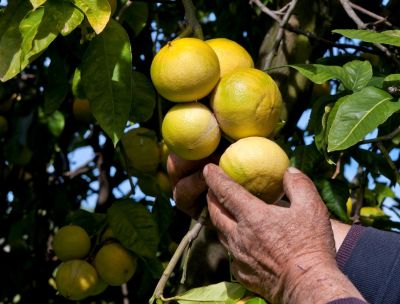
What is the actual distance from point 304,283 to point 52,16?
30.8 inches

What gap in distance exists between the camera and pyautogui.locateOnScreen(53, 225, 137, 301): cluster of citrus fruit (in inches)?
87.0

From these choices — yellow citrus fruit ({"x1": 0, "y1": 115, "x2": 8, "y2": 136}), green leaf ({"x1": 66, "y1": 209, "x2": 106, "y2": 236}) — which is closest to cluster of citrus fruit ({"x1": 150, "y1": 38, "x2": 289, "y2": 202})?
green leaf ({"x1": 66, "y1": 209, "x2": 106, "y2": 236})

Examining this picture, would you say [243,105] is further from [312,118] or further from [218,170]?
[312,118]

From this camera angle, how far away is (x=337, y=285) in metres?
1.34

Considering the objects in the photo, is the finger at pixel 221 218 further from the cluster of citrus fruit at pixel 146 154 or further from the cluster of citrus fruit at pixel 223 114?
the cluster of citrus fruit at pixel 146 154

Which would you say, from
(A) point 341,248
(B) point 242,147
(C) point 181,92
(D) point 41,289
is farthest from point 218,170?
(D) point 41,289

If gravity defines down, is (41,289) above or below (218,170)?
below

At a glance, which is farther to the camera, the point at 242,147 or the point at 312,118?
the point at 312,118

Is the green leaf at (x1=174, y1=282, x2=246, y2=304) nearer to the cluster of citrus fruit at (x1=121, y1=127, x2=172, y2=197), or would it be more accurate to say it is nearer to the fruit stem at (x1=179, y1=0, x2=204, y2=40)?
the fruit stem at (x1=179, y1=0, x2=204, y2=40)

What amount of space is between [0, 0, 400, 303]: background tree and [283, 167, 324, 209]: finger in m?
0.09

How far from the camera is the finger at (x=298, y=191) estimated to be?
1.43 meters

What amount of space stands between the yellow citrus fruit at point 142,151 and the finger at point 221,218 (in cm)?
85

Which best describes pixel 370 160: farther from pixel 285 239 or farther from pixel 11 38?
pixel 11 38

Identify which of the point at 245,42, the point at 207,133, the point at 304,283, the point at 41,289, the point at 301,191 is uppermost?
the point at 207,133
